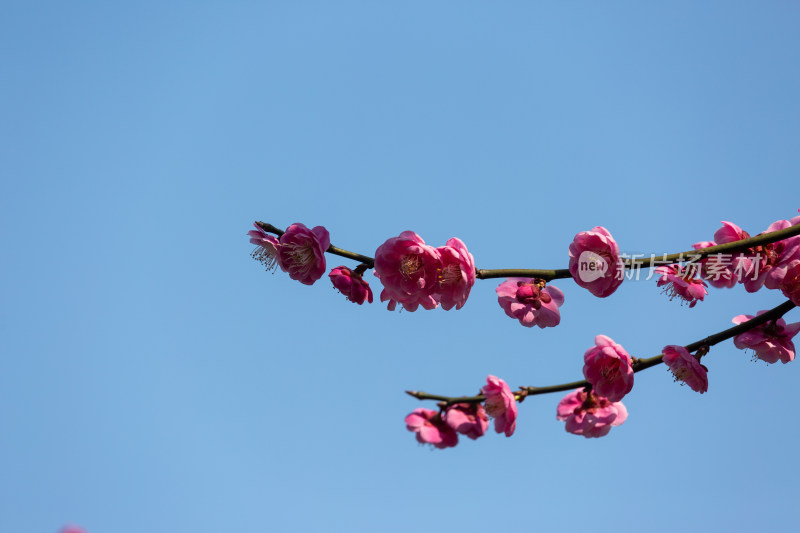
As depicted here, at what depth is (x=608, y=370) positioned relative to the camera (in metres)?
3.21

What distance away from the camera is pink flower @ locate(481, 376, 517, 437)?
2.80 meters

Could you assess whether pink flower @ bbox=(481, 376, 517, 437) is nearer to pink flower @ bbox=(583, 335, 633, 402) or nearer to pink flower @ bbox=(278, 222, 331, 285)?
pink flower @ bbox=(583, 335, 633, 402)

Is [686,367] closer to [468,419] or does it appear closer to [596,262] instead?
[596,262]

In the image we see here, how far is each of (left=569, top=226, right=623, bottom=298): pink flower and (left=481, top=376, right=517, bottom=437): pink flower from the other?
0.65m

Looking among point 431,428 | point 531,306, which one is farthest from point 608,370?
point 431,428

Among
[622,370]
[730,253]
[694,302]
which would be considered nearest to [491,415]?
[622,370]

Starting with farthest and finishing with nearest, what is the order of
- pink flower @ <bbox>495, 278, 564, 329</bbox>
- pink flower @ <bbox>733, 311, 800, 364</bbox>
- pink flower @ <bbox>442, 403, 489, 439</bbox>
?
pink flower @ <bbox>495, 278, 564, 329</bbox> < pink flower @ <bbox>733, 311, 800, 364</bbox> < pink flower @ <bbox>442, 403, 489, 439</bbox>

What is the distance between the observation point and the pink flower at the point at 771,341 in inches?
134

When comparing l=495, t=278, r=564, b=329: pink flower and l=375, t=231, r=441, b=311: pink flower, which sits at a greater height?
l=495, t=278, r=564, b=329: pink flower

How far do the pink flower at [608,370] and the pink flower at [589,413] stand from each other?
0.20 metres

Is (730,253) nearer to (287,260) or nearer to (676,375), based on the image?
(676,375)

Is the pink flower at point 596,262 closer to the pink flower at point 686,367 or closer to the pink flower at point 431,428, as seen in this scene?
the pink flower at point 686,367

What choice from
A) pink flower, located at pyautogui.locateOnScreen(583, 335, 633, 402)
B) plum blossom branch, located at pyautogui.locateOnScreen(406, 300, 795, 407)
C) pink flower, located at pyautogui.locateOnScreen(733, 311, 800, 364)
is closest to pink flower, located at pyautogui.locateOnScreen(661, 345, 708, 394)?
plum blossom branch, located at pyautogui.locateOnScreen(406, 300, 795, 407)

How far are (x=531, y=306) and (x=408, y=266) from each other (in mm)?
733
